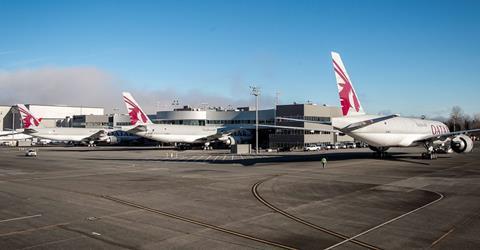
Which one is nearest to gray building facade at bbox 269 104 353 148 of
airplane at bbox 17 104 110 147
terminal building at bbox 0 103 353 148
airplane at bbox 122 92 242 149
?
terminal building at bbox 0 103 353 148

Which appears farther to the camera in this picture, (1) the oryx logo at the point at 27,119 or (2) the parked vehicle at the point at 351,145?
(2) the parked vehicle at the point at 351,145

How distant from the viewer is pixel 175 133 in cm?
7388

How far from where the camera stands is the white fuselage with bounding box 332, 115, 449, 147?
1435 inches

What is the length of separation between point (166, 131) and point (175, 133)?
8.61 ft

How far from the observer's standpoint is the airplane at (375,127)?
36.2 m

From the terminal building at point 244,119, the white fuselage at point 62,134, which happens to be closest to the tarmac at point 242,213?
the terminal building at point 244,119

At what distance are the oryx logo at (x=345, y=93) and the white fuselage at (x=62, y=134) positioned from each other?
224 feet

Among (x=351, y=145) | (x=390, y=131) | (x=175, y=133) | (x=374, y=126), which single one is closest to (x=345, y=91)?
(x=374, y=126)

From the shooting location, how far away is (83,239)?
11445 mm

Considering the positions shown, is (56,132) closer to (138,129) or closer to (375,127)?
(138,129)

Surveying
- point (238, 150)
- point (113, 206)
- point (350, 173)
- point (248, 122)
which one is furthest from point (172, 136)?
point (113, 206)

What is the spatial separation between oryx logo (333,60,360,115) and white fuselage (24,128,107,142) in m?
68.3

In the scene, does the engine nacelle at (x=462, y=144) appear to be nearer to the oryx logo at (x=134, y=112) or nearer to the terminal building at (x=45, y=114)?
the oryx logo at (x=134, y=112)

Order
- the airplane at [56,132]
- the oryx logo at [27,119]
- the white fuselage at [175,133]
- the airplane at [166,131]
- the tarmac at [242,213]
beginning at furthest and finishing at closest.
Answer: the oryx logo at [27,119], the airplane at [56,132], the white fuselage at [175,133], the airplane at [166,131], the tarmac at [242,213]
